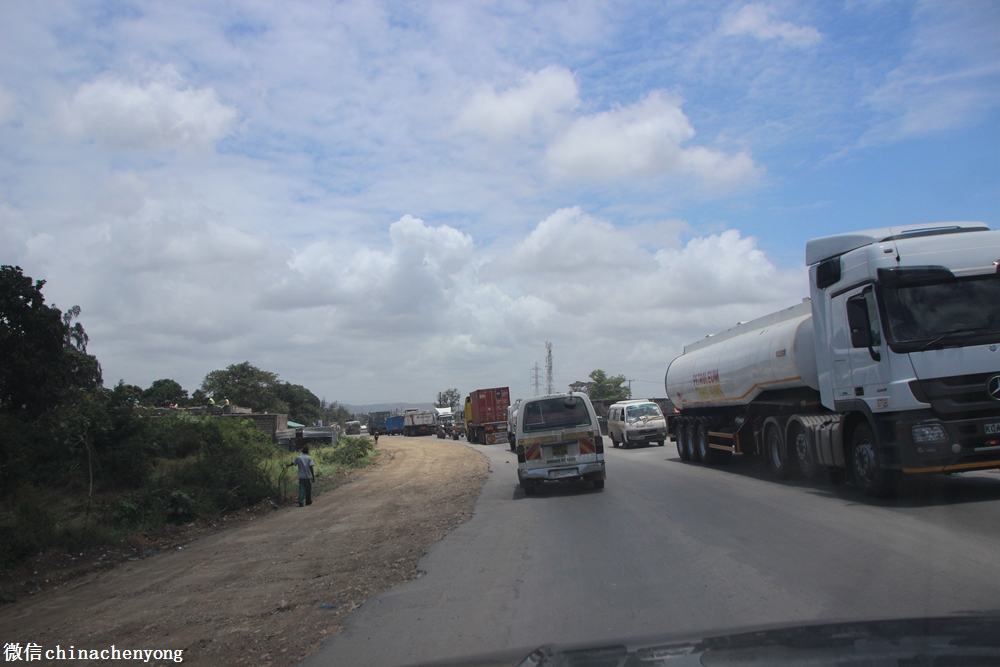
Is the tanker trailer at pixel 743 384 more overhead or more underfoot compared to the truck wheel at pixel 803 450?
more overhead

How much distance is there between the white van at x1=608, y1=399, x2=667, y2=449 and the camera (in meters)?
31.8

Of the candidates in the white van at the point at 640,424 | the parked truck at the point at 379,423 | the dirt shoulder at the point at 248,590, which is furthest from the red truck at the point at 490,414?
the parked truck at the point at 379,423

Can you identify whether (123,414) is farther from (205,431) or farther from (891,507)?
(891,507)

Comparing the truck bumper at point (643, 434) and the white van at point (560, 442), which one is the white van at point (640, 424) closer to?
the truck bumper at point (643, 434)

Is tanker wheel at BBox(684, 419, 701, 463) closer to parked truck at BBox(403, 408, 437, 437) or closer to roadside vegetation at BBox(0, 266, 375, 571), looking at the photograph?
roadside vegetation at BBox(0, 266, 375, 571)

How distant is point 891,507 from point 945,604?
5.20m

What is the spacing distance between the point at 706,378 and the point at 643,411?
41.1 ft

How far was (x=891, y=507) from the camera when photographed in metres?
10.3

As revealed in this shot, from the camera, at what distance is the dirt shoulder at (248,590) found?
6488mm

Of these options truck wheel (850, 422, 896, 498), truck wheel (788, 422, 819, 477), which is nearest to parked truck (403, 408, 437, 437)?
truck wheel (788, 422, 819, 477)

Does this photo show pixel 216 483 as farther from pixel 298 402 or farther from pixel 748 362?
pixel 298 402

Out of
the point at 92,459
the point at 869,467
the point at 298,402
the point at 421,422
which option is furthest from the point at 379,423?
the point at 869,467

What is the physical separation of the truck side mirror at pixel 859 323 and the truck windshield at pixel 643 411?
21482 millimetres

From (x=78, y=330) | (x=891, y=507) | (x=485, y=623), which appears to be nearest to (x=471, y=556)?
(x=485, y=623)
